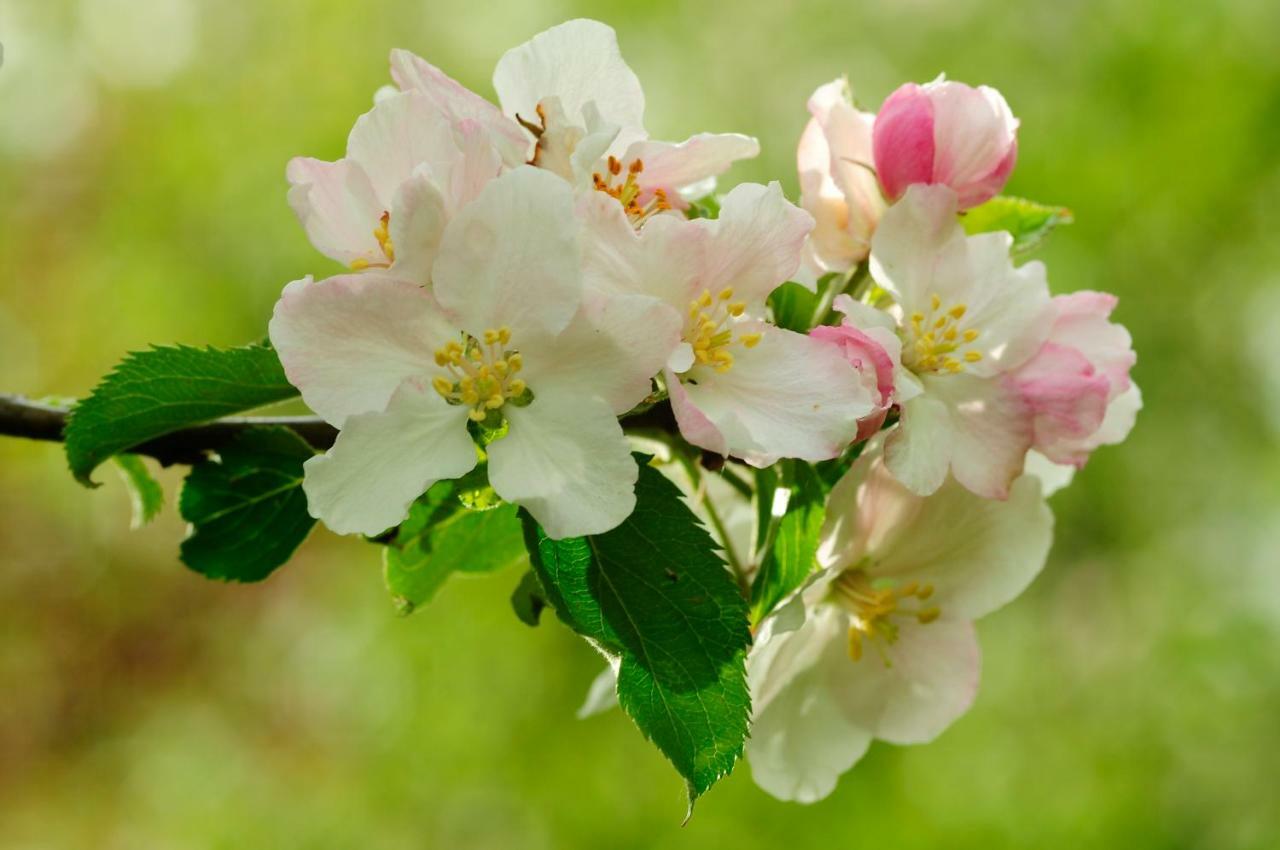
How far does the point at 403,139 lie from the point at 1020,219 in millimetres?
549

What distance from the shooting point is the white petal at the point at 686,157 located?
33.8 inches

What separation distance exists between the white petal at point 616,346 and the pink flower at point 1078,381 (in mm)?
313

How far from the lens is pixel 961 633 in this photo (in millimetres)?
1076

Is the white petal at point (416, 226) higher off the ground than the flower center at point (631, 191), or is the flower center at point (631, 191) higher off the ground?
the white petal at point (416, 226)

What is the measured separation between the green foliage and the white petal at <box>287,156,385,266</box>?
29 cm

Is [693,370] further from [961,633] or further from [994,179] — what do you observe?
[961,633]

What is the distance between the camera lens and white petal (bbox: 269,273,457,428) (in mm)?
729

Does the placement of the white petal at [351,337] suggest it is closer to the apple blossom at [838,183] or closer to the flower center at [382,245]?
the flower center at [382,245]

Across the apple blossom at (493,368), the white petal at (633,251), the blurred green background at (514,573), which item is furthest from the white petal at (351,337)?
the blurred green background at (514,573)

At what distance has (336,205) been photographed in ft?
2.71

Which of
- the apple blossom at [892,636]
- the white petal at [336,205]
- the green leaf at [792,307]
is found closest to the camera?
the white petal at [336,205]

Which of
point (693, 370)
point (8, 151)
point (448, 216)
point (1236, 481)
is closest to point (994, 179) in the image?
point (693, 370)

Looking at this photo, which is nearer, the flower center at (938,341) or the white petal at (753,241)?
the white petal at (753,241)

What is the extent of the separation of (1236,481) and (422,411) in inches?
273
